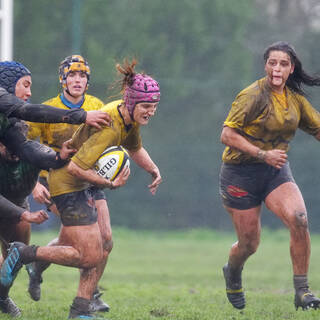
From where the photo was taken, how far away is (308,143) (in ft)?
54.1

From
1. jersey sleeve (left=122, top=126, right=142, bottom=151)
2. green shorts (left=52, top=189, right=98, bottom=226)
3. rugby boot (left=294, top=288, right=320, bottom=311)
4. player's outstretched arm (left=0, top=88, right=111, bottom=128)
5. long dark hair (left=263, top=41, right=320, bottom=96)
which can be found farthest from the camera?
long dark hair (left=263, top=41, right=320, bottom=96)

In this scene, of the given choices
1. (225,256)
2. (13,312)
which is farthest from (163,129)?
(13,312)

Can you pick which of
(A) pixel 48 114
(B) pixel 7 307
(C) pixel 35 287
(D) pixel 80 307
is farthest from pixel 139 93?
(C) pixel 35 287

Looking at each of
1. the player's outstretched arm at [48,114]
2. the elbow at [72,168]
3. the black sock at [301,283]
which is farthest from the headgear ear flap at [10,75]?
the black sock at [301,283]

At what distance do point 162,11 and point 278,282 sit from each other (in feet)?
27.3

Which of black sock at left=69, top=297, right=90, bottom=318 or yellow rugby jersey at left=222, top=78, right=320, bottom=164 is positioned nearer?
black sock at left=69, top=297, right=90, bottom=318

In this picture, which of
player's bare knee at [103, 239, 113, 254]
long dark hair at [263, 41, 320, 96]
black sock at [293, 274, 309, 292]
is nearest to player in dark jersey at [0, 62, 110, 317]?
player's bare knee at [103, 239, 113, 254]

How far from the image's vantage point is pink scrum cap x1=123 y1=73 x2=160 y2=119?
19.8ft

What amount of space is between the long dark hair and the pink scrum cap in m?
1.42

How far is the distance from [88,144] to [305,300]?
7.36 feet

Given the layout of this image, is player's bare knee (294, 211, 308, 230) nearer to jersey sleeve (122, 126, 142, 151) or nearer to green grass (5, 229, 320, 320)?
Result: green grass (5, 229, 320, 320)

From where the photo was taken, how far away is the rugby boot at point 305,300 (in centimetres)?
674

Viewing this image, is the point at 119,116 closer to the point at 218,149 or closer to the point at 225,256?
the point at 225,256

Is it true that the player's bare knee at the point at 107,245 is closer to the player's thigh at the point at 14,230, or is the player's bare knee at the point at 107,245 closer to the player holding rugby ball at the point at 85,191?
the player's thigh at the point at 14,230
